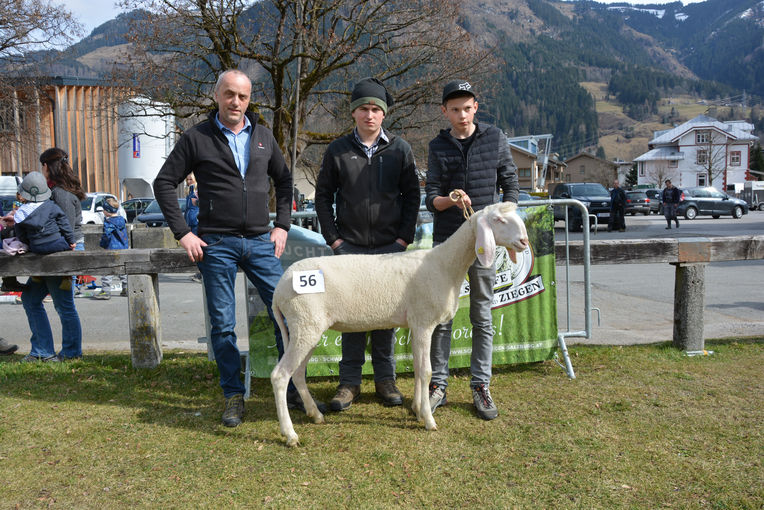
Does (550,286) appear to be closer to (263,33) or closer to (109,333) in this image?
(109,333)

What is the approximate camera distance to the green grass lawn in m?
3.18

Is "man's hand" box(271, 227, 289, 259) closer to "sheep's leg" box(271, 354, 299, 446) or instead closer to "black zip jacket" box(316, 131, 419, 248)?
"black zip jacket" box(316, 131, 419, 248)

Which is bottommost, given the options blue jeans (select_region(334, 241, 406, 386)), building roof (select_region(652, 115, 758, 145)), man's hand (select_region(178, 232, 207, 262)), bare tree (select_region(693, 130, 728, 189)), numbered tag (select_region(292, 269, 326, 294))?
blue jeans (select_region(334, 241, 406, 386))

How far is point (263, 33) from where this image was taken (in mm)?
16297

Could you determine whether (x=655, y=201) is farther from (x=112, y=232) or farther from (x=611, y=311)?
(x=112, y=232)

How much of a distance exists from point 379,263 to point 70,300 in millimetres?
3906

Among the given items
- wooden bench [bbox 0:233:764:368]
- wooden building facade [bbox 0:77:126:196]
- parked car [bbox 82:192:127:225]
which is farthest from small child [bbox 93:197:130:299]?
wooden building facade [bbox 0:77:126:196]

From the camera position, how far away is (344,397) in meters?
4.55

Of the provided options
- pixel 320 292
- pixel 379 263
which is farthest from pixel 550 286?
pixel 320 292

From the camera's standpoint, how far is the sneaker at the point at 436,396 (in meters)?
4.43

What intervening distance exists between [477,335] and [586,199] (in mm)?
22164

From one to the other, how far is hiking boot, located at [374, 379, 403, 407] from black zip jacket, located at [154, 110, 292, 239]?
1.67m

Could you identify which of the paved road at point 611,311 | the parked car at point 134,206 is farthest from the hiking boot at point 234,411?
the parked car at point 134,206

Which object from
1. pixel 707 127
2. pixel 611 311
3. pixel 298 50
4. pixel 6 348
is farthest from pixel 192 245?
pixel 707 127
